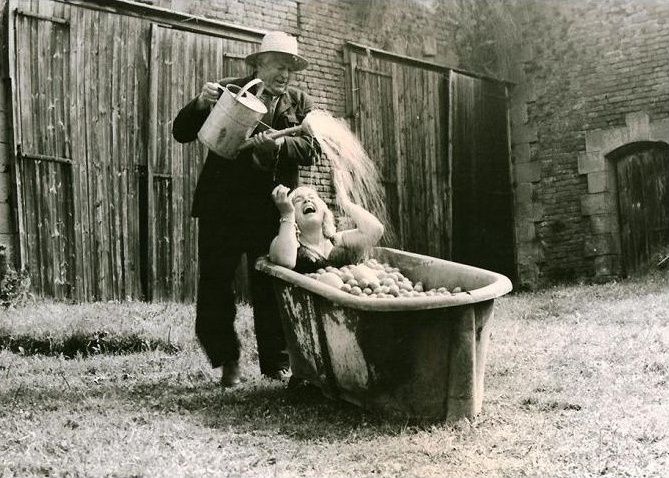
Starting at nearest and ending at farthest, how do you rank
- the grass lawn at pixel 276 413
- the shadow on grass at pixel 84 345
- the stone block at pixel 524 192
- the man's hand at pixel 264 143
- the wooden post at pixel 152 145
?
the grass lawn at pixel 276 413 < the man's hand at pixel 264 143 < the shadow on grass at pixel 84 345 < the wooden post at pixel 152 145 < the stone block at pixel 524 192

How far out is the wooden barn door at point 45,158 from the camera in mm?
6992

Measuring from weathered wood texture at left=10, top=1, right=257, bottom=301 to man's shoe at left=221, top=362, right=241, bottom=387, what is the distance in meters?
3.10

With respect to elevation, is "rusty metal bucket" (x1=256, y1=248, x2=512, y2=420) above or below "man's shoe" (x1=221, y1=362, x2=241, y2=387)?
above

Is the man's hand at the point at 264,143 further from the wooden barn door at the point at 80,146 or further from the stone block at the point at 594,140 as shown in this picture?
the stone block at the point at 594,140

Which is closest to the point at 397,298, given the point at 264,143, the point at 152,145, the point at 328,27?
the point at 264,143

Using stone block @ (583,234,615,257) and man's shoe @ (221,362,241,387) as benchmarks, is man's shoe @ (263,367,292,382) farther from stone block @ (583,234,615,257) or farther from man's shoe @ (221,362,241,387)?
stone block @ (583,234,615,257)

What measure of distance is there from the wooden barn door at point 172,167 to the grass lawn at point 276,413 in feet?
4.55

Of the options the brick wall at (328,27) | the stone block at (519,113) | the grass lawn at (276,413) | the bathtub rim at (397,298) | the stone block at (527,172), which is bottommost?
the grass lawn at (276,413)

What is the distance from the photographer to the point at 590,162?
11.1 metres

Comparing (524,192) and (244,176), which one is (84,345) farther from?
(524,192)

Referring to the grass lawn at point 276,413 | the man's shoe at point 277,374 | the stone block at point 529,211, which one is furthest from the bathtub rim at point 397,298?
the stone block at point 529,211

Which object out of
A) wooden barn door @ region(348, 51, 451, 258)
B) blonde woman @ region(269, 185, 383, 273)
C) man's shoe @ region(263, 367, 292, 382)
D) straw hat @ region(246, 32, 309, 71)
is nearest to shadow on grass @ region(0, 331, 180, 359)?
man's shoe @ region(263, 367, 292, 382)

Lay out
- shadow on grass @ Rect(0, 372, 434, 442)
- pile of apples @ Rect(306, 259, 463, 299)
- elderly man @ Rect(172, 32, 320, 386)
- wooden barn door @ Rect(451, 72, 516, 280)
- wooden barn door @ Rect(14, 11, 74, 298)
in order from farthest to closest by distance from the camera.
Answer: wooden barn door @ Rect(451, 72, 516, 280), wooden barn door @ Rect(14, 11, 74, 298), elderly man @ Rect(172, 32, 320, 386), pile of apples @ Rect(306, 259, 463, 299), shadow on grass @ Rect(0, 372, 434, 442)

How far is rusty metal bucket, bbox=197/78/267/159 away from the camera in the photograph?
4184 mm
